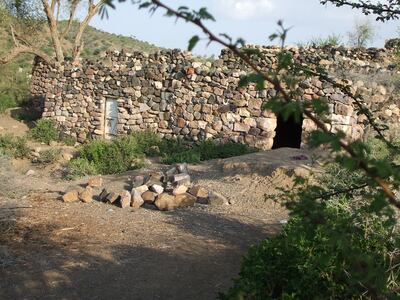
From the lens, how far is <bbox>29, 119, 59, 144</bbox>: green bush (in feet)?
46.0

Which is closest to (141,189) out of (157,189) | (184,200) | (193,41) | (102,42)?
(157,189)

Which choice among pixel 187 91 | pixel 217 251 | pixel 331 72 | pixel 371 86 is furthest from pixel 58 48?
pixel 217 251

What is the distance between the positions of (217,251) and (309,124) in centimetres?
542

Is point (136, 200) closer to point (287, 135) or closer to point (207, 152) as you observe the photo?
point (207, 152)

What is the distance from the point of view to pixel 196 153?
10.5 m

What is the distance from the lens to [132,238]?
20.2ft

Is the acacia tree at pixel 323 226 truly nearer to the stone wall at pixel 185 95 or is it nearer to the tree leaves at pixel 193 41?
the tree leaves at pixel 193 41

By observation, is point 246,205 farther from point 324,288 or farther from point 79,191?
point 324,288

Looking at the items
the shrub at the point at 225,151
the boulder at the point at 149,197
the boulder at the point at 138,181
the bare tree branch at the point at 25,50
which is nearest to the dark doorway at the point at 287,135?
the shrub at the point at 225,151

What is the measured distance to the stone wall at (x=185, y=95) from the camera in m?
10.7

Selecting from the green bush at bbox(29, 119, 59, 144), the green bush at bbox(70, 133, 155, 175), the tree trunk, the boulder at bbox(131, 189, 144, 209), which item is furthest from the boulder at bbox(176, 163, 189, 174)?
the tree trunk

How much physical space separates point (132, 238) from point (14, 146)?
25.0ft

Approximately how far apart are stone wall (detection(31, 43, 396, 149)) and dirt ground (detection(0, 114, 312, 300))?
190cm

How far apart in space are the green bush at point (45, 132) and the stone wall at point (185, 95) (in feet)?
0.96
